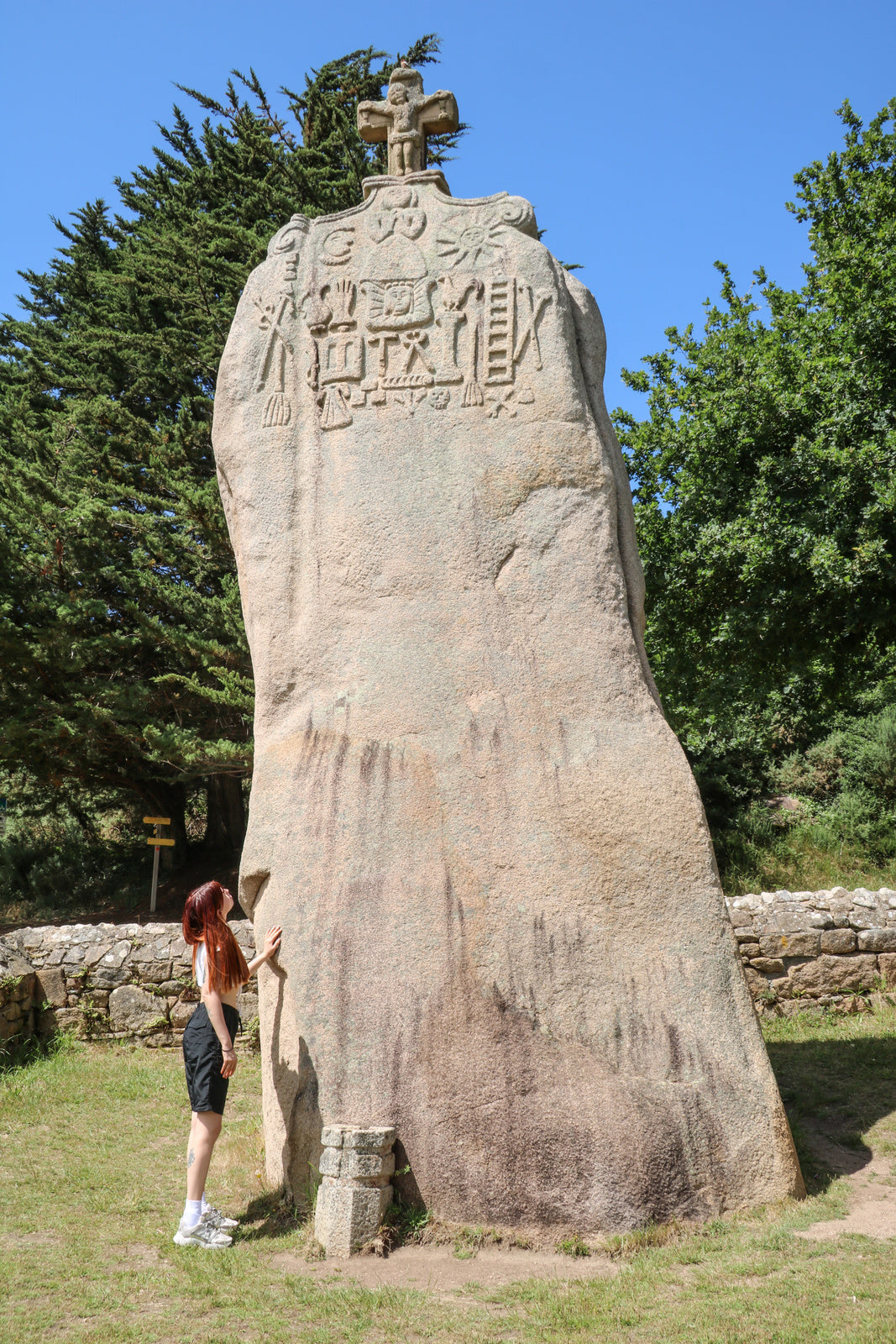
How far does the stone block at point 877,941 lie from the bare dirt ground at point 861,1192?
2.99 meters

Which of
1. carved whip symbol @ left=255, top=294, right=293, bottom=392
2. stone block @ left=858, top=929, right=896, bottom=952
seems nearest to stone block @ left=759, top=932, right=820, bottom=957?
stone block @ left=858, top=929, right=896, bottom=952

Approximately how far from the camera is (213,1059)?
4.43 metres

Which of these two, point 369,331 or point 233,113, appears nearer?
point 369,331

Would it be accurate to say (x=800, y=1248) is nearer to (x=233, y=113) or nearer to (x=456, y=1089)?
(x=456, y=1089)

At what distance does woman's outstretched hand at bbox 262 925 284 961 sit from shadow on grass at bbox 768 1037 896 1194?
2.68 m

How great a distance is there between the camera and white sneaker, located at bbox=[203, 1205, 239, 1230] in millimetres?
4348

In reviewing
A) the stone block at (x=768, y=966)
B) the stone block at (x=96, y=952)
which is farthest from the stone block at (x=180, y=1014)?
the stone block at (x=768, y=966)

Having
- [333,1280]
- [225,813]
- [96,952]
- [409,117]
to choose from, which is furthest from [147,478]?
[333,1280]

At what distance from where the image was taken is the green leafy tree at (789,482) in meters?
11.1

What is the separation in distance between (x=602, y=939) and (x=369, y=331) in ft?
11.0

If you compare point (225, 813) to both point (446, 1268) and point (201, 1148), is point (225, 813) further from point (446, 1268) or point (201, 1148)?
point (446, 1268)

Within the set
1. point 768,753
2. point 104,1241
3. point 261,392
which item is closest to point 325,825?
point 104,1241

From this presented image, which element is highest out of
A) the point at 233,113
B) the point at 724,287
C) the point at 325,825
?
the point at 233,113

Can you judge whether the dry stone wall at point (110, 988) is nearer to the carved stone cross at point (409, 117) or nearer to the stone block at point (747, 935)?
the stone block at point (747, 935)
